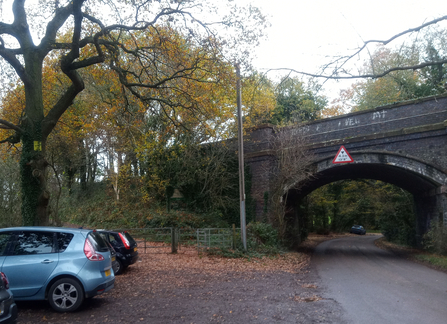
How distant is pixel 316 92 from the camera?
7.23 meters

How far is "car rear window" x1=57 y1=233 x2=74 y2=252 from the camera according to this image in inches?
234

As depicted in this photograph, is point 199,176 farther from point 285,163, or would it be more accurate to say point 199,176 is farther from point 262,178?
point 285,163

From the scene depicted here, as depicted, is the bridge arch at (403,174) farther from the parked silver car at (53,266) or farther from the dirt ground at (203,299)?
the parked silver car at (53,266)

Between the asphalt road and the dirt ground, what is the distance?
397 mm

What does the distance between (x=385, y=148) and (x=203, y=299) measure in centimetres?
1160

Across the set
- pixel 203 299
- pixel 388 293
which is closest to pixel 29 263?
pixel 203 299

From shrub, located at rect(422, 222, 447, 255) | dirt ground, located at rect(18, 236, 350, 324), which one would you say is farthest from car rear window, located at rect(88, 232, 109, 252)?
shrub, located at rect(422, 222, 447, 255)

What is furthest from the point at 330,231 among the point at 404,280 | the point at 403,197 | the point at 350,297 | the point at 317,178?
the point at 350,297

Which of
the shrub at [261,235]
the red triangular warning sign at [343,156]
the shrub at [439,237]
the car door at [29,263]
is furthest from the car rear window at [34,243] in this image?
the shrub at [439,237]

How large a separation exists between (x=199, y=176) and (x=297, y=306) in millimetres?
13883

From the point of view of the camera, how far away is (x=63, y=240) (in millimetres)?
6004

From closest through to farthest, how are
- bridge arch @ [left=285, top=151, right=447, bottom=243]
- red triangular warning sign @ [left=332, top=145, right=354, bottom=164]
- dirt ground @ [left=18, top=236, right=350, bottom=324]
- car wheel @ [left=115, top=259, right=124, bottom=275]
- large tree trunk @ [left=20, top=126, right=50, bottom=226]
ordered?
dirt ground @ [left=18, top=236, right=350, bottom=324], large tree trunk @ [left=20, top=126, right=50, bottom=226], car wheel @ [left=115, top=259, right=124, bottom=275], bridge arch @ [left=285, top=151, right=447, bottom=243], red triangular warning sign @ [left=332, top=145, right=354, bottom=164]

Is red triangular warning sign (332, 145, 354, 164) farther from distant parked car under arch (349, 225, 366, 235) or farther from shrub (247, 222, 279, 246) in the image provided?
distant parked car under arch (349, 225, 366, 235)

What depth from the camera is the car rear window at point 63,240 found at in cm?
595
